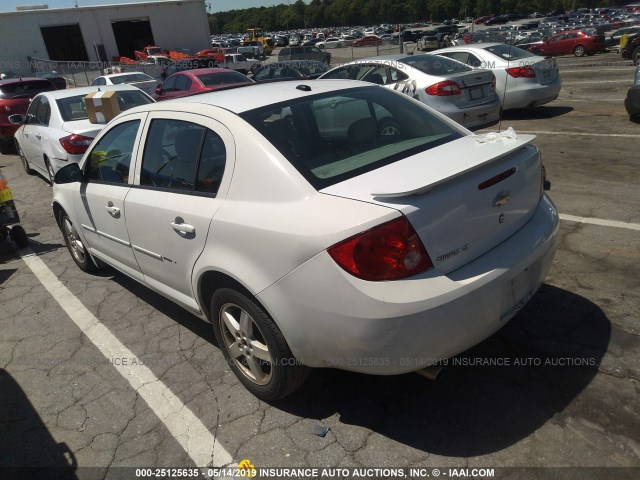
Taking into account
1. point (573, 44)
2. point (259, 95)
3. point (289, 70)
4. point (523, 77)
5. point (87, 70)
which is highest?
point (259, 95)

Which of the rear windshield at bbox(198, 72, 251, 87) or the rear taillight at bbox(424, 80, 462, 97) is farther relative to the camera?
the rear windshield at bbox(198, 72, 251, 87)

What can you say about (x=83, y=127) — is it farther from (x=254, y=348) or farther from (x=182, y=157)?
(x=254, y=348)

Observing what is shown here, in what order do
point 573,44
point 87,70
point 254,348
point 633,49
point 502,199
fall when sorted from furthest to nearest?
point 87,70
point 573,44
point 633,49
point 254,348
point 502,199

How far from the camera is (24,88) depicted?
1224cm

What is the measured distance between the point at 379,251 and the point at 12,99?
1266 centimetres

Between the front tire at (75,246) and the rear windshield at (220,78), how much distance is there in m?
7.85

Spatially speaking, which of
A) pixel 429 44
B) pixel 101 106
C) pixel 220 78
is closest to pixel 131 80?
pixel 220 78

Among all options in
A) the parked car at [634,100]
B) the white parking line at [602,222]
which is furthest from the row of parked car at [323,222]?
the parked car at [634,100]

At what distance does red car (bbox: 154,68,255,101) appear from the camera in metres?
11.9

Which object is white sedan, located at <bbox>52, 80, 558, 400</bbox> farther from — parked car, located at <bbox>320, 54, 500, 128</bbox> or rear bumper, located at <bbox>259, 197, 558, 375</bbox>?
parked car, located at <bbox>320, 54, 500, 128</bbox>

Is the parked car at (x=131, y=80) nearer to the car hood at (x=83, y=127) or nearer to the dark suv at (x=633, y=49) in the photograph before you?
the car hood at (x=83, y=127)

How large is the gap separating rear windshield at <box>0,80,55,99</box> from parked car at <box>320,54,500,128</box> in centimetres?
867

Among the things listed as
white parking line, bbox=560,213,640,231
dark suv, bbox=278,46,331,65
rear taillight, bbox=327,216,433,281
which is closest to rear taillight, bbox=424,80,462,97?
white parking line, bbox=560,213,640,231

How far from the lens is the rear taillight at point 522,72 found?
9656 millimetres
